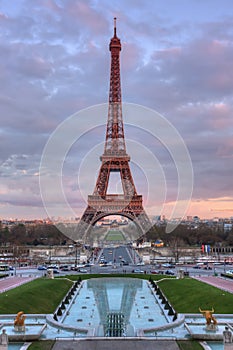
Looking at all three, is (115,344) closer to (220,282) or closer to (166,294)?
(166,294)

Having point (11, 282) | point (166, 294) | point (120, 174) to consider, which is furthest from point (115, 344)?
point (120, 174)

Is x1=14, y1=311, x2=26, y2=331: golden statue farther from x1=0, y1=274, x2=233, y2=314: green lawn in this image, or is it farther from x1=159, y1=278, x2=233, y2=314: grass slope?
x1=159, y1=278, x2=233, y2=314: grass slope

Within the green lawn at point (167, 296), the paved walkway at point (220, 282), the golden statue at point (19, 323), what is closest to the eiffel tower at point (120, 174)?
the paved walkway at point (220, 282)

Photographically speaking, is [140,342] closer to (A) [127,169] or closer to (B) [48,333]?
(B) [48,333]

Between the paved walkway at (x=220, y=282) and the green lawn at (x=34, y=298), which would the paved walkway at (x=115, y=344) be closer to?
the green lawn at (x=34, y=298)

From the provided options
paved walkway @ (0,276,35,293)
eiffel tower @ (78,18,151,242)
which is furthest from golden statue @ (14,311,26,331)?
eiffel tower @ (78,18,151,242)
